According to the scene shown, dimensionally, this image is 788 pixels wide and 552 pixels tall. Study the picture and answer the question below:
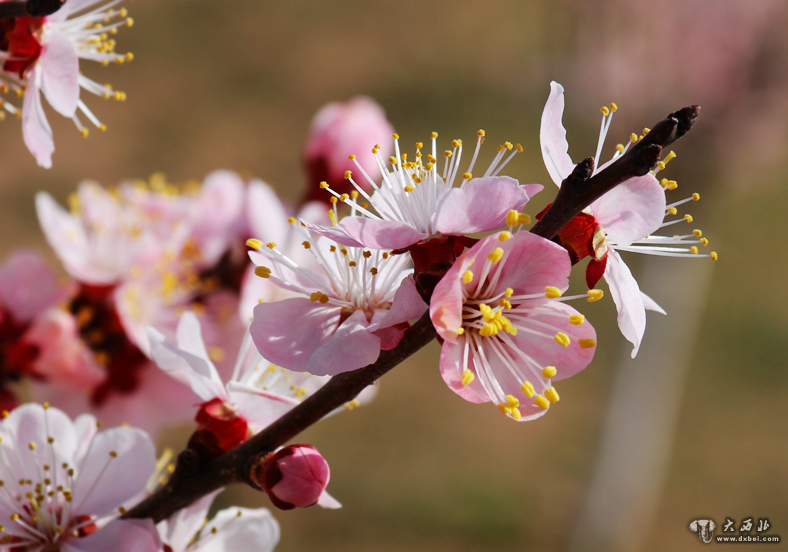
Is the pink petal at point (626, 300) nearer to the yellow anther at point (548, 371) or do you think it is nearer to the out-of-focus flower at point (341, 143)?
the yellow anther at point (548, 371)

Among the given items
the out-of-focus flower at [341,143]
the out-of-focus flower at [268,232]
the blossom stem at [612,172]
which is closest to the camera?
the blossom stem at [612,172]

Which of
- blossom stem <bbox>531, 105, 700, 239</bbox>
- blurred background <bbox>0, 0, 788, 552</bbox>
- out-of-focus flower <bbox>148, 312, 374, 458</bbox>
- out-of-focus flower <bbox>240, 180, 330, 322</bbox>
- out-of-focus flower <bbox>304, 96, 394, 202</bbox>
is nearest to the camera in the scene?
blossom stem <bbox>531, 105, 700, 239</bbox>

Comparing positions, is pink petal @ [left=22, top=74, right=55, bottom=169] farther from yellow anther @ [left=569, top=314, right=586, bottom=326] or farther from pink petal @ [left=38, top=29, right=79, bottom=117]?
yellow anther @ [left=569, top=314, right=586, bottom=326]

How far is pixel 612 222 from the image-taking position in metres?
0.47

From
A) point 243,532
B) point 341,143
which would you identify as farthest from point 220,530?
point 341,143

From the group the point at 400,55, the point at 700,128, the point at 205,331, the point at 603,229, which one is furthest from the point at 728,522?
the point at 400,55

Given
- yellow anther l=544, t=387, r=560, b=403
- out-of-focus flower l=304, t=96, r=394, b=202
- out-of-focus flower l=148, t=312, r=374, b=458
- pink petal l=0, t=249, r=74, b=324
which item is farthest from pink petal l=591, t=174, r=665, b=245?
pink petal l=0, t=249, r=74, b=324

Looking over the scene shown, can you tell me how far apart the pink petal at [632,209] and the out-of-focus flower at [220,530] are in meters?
0.39

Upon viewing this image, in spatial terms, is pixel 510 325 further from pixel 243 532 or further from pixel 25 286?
pixel 25 286

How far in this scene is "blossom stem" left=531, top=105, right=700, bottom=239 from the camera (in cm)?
40

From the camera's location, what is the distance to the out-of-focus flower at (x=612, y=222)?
455 mm

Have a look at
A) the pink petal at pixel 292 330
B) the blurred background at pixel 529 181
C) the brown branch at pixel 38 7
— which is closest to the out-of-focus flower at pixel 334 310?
the pink petal at pixel 292 330

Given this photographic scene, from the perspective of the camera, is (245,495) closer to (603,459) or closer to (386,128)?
(603,459)

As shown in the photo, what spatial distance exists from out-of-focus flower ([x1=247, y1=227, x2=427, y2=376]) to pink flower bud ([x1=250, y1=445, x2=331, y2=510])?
74 millimetres
